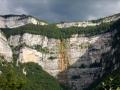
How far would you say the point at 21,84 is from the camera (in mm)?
105625

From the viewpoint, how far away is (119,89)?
9506cm

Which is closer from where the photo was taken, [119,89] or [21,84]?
[119,89]

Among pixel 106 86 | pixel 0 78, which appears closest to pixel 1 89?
pixel 0 78

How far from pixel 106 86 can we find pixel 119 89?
12.6 metres

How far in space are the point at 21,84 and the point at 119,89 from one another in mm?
21633

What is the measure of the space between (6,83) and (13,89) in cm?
233

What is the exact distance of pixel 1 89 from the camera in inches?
4350

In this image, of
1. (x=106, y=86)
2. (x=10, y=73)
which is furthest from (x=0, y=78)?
(x=106, y=86)

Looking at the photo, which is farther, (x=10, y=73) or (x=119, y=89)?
(x=10, y=73)

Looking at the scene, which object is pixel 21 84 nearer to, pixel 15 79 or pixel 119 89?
pixel 15 79

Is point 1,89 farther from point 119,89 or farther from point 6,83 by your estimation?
point 119,89

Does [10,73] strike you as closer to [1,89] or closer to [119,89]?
[1,89]

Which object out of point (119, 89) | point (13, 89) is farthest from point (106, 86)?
point (13, 89)

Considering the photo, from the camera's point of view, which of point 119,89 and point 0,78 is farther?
point 0,78
